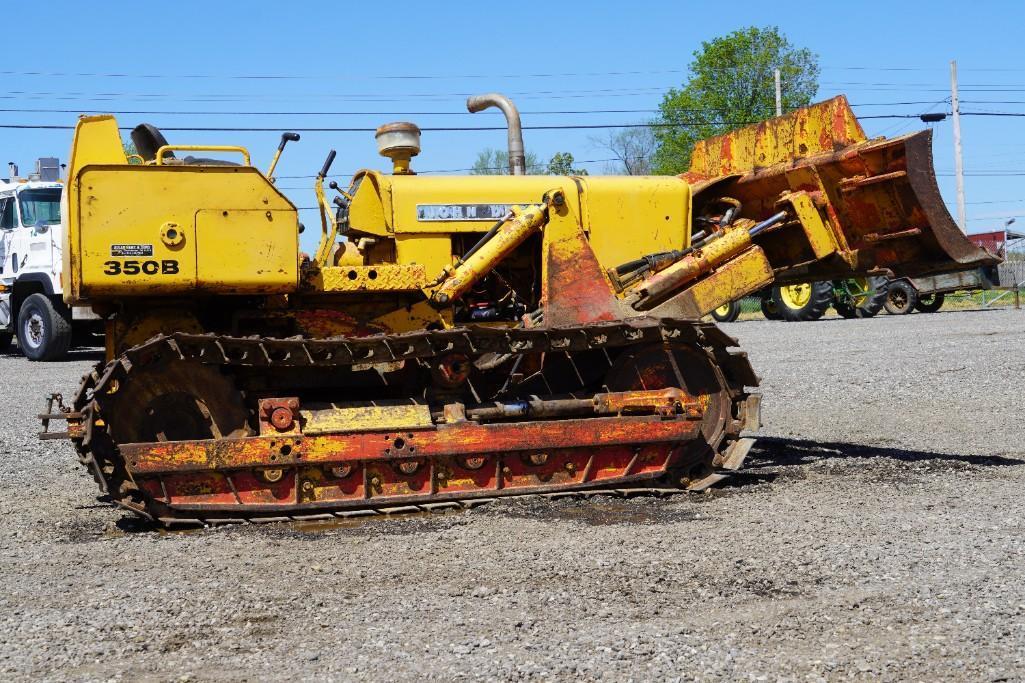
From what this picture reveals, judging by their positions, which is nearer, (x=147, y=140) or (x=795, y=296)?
(x=147, y=140)

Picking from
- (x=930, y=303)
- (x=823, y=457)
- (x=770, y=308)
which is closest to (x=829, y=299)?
(x=770, y=308)

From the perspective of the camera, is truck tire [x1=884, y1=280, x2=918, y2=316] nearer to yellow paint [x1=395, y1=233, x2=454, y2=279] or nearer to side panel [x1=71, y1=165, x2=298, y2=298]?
yellow paint [x1=395, y1=233, x2=454, y2=279]

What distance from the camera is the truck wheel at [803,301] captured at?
100 feet

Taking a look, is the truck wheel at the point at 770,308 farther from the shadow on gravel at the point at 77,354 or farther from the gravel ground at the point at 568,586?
the gravel ground at the point at 568,586

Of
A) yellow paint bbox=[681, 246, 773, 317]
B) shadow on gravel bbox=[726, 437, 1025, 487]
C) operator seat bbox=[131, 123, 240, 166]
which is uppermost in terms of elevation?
operator seat bbox=[131, 123, 240, 166]

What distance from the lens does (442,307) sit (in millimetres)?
8883

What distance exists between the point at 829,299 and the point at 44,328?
1874cm

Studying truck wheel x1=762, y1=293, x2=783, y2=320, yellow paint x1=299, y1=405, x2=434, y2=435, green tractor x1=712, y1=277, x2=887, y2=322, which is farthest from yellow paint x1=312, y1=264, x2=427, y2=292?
truck wheel x1=762, y1=293, x2=783, y2=320

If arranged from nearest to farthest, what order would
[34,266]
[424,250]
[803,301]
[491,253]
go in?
[491,253] < [424,250] < [34,266] < [803,301]

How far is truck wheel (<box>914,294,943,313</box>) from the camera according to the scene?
109ft

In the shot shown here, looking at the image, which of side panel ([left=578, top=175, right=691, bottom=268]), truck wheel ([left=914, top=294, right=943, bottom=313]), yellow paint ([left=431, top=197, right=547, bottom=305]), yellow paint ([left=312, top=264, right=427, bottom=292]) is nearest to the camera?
yellow paint ([left=312, top=264, right=427, bottom=292])

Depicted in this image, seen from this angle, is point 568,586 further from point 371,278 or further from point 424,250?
point 424,250

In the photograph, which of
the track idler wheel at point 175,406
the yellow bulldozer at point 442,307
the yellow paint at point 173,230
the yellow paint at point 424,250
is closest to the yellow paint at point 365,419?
the yellow bulldozer at point 442,307

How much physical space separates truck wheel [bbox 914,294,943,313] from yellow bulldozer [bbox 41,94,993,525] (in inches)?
977
